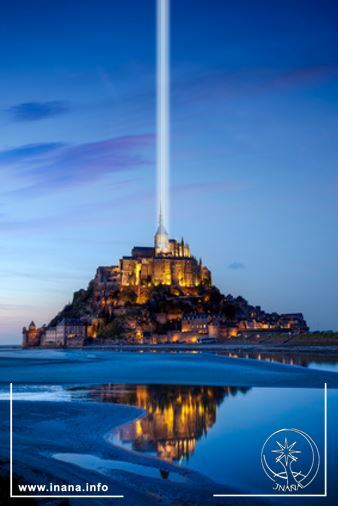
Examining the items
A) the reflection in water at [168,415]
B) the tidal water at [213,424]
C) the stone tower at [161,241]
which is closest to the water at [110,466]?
the tidal water at [213,424]

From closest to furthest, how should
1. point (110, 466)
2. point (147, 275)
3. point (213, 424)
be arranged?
point (110, 466)
point (213, 424)
point (147, 275)

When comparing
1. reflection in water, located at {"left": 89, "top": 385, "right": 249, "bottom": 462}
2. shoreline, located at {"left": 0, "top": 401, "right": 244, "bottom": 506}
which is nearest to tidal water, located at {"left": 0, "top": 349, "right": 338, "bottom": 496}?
reflection in water, located at {"left": 89, "top": 385, "right": 249, "bottom": 462}

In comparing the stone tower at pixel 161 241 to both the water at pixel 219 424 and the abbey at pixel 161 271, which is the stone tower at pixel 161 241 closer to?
the abbey at pixel 161 271

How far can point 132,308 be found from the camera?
392ft
